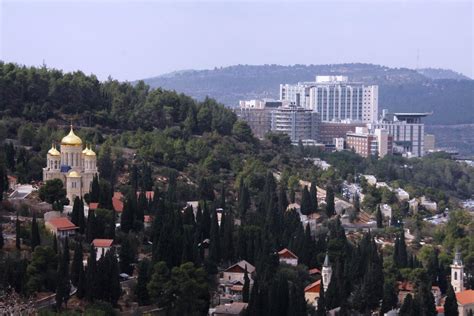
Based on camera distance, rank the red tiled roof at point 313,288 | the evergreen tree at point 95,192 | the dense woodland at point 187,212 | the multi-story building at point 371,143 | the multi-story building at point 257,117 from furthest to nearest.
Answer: the multi-story building at point 257,117 < the multi-story building at point 371,143 < the evergreen tree at point 95,192 < the red tiled roof at point 313,288 < the dense woodland at point 187,212

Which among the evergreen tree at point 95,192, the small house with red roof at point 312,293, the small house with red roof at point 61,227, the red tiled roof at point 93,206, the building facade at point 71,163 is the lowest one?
the small house with red roof at point 312,293

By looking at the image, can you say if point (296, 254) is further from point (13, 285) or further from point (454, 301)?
point (13, 285)

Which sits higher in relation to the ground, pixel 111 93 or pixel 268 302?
pixel 111 93

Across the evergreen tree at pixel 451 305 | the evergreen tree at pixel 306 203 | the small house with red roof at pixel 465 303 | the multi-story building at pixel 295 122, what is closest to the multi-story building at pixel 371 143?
Answer: the multi-story building at pixel 295 122

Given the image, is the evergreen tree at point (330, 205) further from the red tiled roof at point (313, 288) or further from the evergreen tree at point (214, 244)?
the red tiled roof at point (313, 288)

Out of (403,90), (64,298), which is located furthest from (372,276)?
(403,90)

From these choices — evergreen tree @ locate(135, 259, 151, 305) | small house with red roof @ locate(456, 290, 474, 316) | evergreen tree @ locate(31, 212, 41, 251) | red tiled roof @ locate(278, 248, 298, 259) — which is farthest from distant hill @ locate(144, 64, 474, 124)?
evergreen tree @ locate(135, 259, 151, 305)

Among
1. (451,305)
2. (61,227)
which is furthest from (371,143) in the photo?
(61,227)
